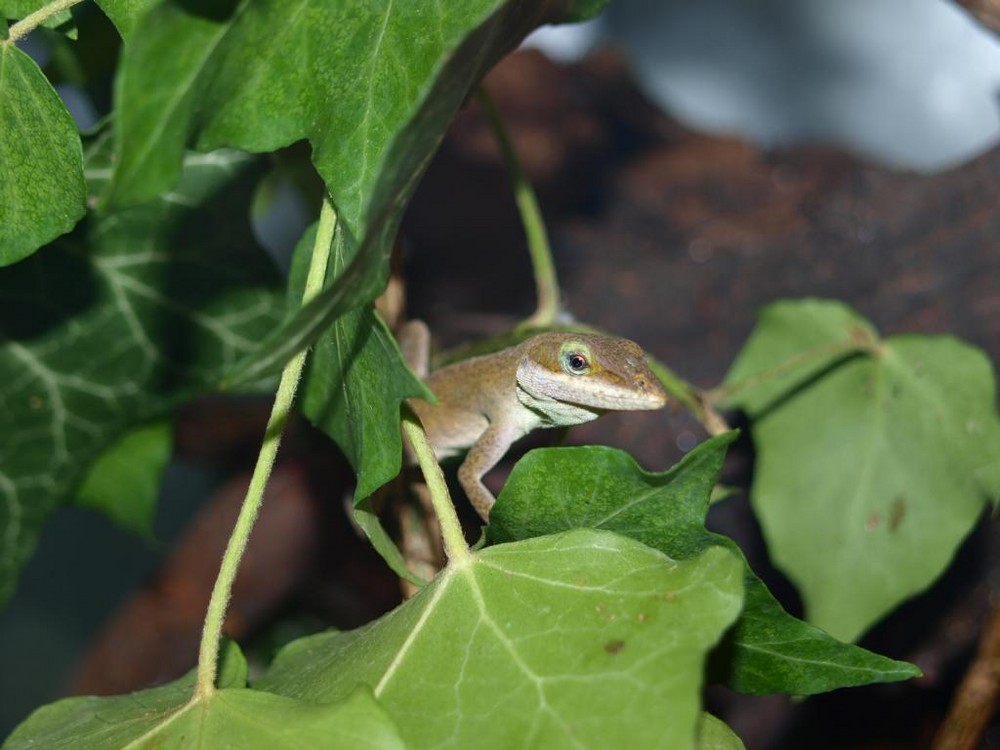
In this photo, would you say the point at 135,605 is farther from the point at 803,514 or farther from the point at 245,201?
the point at 803,514

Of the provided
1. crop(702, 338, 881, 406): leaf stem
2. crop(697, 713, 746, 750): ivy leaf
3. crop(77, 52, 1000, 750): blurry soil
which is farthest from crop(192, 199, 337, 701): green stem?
crop(77, 52, 1000, 750): blurry soil

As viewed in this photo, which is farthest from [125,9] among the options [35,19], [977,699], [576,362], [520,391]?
[977,699]

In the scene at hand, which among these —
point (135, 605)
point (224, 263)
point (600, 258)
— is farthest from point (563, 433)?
point (135, 605)

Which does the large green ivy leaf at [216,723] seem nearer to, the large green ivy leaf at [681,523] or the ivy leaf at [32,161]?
the large green ivy leaf at [681,523]

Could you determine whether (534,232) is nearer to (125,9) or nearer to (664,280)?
(125,9)

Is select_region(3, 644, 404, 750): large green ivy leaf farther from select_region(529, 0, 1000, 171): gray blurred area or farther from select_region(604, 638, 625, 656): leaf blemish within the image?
select_region(529, 0, 1000, 171): gray blurred area
